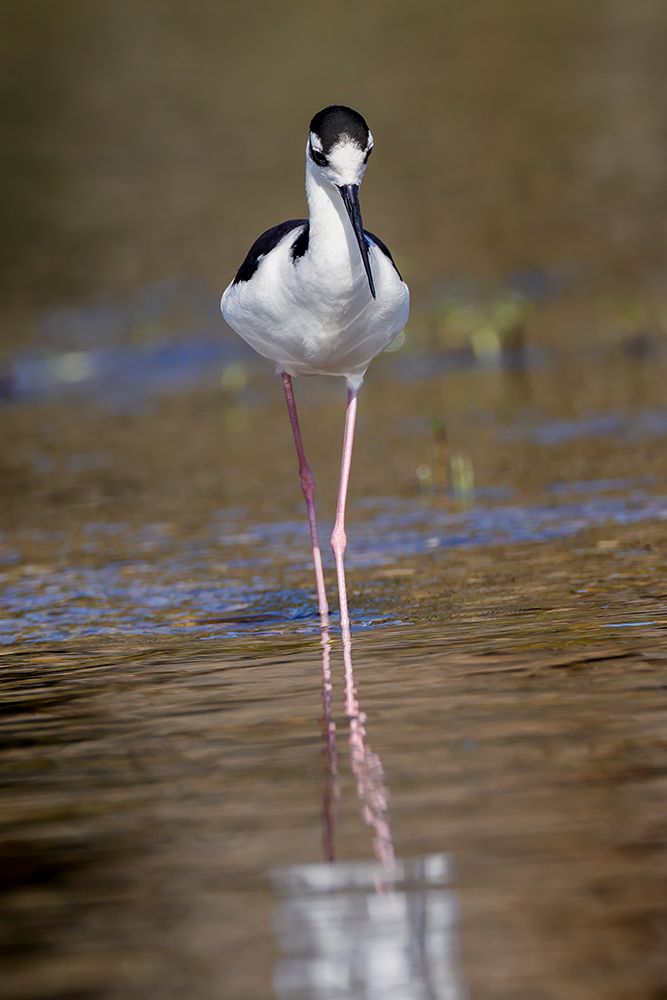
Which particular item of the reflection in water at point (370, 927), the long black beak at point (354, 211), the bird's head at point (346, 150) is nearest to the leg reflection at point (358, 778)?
the reflection in water at point (370, 927)

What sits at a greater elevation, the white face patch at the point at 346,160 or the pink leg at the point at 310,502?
the white face patch at the point at 346,160

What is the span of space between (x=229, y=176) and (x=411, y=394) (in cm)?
945

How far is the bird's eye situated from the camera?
5.15 metres

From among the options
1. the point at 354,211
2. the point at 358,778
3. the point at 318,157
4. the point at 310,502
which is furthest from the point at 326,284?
the point at 358,778

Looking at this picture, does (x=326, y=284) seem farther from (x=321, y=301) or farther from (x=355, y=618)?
(x=355, y=618)

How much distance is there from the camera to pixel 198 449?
9.52 meters

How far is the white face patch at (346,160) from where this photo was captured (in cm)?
509

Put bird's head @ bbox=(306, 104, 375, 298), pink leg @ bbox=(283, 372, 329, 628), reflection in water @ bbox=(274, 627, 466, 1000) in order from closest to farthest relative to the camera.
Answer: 1. reflection in water @ bbox=(274, 627, 466, 1000)
2. bird's head @ bbox=(306, 104, 375, 298)
3. pink leg @ bbox=(283, 372, 329, 628)

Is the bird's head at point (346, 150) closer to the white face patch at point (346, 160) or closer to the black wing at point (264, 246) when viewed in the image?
the white face patch at point (346, 160)

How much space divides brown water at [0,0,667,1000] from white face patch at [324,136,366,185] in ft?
4.43

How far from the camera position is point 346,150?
5090 mm

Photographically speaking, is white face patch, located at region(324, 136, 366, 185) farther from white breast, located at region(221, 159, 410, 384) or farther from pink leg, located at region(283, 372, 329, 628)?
pink leg, located at region(283, 372, 329, 628)

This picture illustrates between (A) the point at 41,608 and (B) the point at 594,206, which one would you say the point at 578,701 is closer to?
(A) the point at 41,608

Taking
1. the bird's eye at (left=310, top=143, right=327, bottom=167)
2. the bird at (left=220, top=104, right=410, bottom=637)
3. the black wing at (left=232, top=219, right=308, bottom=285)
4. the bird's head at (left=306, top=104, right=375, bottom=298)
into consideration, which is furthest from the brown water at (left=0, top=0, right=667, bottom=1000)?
the bird's eye at (left=310, top=143, right=327, bottom=167)
